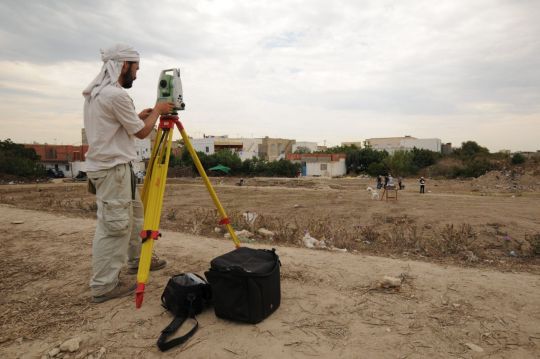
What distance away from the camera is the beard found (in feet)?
9.20

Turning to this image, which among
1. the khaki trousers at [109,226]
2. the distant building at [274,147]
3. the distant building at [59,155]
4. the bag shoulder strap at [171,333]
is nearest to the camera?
the bag shoulder strap at [171,333]

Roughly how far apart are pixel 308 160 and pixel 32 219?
45119mm

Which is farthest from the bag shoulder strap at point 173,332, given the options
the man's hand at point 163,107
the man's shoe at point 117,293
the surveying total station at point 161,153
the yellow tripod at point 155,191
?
the man's hand at point 163,107

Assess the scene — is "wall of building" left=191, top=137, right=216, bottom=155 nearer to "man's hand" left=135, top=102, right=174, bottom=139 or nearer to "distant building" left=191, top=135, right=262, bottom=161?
"distant building" left=191, top=135, right=262, bottom=161

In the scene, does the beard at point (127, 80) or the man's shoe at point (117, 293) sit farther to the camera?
the beard at point (127, 80)

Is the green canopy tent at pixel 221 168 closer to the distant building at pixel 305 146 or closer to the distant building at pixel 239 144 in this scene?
the distant building at pixel 239 144

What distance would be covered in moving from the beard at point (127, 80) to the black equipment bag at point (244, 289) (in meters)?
1.62

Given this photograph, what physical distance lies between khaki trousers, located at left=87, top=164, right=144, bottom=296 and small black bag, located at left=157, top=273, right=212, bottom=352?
0.50 meters

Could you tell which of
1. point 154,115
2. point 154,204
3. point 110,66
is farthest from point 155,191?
point 110,66

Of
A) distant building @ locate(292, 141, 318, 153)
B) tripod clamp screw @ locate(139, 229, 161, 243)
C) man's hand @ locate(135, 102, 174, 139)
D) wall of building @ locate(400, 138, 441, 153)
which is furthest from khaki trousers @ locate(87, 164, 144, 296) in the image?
distant building @ locate(292, 141, 318, 153)

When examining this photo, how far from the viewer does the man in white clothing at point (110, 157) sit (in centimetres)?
263

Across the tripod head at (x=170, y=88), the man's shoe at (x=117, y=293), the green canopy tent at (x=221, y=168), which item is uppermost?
the tripod head at (x=170, y=88)

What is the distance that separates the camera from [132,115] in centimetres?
264

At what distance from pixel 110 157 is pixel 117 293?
1055 mm
